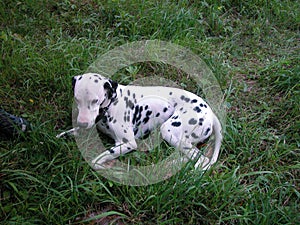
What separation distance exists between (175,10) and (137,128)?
221cm

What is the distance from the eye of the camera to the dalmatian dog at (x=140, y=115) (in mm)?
2538

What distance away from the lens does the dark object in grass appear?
267 cm

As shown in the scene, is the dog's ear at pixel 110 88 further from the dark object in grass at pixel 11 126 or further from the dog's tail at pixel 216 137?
the dog's tail at pixel 216 137

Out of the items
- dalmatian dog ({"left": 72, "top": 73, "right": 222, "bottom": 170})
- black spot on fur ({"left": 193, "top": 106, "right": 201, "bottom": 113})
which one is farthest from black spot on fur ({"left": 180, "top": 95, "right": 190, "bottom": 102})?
black spot on fur ({"left": 193, "top": 106, "right": 201, "bottom": 113})

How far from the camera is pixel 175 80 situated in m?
3.64

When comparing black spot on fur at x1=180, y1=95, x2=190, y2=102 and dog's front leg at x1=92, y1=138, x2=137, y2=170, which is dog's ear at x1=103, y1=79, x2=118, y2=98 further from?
black spot on fur at x1=180, y1=95, x2=190, y2=102

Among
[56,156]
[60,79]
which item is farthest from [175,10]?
[56,156]

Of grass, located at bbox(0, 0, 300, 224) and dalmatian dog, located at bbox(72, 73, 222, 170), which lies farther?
dalmatian dog, located at bbox(72, 73, 222, 170)

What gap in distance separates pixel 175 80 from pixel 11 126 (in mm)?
1767

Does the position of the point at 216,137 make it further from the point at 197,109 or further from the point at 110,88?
the point at 110,88

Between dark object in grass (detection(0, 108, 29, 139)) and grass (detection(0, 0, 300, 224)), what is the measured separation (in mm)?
73

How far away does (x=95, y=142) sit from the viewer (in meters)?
2.81

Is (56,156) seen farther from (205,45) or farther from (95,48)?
(205,45)

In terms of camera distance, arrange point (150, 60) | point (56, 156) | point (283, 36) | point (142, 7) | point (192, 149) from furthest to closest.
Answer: point (283, 36)
point (142, 7)
point (150, 60)
point (192, 149)
point (56, 156)
